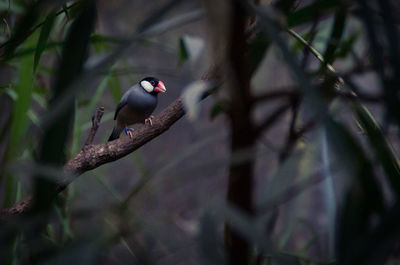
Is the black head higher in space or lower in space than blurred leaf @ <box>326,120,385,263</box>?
higher

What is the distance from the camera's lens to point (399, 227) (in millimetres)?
366

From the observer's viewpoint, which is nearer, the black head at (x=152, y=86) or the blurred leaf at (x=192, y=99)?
the blurred leaf at (x=192, y=99)

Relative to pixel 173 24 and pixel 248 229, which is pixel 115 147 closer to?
pixel 173 24

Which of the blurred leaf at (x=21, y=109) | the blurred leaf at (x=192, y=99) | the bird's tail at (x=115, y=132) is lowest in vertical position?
the blurred leaf at (x=192, y=99)

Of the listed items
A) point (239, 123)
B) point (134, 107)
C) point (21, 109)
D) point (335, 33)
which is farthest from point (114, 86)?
point (239, 123)

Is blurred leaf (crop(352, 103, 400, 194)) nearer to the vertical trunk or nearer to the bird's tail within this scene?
the vertical trunk

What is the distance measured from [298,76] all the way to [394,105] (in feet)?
0.28

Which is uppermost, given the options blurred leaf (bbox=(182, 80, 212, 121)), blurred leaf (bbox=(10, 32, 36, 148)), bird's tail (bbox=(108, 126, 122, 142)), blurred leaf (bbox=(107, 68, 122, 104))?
blurred leaf (bbox=(107, 68, 122, 104))

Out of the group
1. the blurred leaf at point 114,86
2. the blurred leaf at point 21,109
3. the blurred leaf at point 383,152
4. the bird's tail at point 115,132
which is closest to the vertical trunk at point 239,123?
the blurred leaf at point 383,152

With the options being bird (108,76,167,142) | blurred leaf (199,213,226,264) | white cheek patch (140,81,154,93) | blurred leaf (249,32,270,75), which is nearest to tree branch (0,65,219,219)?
blurred leaf (249,32,270,75)

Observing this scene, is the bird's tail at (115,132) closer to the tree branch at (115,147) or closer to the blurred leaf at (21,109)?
the tree branch at (115,147)

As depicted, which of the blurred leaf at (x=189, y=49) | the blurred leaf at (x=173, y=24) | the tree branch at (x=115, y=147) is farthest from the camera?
the blurred leaf at (x=189, y=49)

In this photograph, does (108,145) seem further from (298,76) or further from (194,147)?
(298,76)

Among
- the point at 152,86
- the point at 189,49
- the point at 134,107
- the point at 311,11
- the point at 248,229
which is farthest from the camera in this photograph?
the point at 152,86
